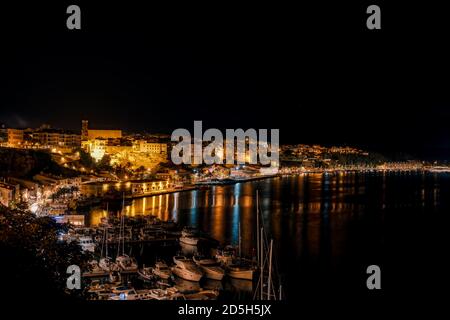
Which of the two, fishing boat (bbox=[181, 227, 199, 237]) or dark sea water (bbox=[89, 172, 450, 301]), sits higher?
fishing boat (bbox=[181, 227, 199, 237])

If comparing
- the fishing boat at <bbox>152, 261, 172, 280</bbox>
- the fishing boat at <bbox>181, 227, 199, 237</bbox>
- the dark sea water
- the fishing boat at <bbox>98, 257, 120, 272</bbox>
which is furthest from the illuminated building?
the fishing boat at <bbox>152, 261, 172, 280</bbox>

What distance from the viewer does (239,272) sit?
4551 mm

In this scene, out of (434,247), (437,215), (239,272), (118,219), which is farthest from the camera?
(437,215)

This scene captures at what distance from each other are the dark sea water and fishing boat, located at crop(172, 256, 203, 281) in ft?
2.82

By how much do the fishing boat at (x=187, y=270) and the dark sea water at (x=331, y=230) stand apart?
0.86 m

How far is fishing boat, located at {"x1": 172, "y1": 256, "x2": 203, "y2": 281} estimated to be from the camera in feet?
14.6

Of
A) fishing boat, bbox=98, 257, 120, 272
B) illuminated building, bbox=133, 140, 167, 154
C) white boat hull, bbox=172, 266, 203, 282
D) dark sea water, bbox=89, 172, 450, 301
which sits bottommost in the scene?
dark sea water, bbox=89, 172, 450, 301

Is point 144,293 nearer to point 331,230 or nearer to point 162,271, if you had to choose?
point 162,271

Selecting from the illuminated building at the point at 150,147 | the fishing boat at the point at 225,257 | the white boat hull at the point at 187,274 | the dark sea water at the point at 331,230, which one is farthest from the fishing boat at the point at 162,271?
the illuminated building at the point at 150,147

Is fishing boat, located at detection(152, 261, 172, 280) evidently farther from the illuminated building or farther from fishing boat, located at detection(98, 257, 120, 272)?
the illuminated building
